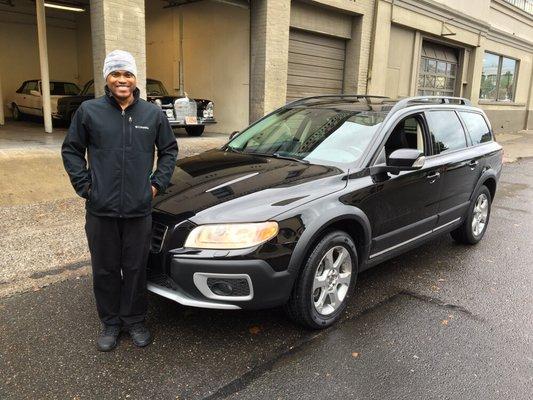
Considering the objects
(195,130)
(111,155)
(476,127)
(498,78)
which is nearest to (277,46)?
(195,130)

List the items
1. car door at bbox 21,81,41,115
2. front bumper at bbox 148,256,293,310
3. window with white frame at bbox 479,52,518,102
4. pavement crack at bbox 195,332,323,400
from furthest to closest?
window with white frame at bbox 479,52,518,102, car door at bbox 21,81,41,115, front bumper at bbox 148,256,293,310, pavement crack at bbox 195,332,323,400

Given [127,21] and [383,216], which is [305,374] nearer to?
[383,216]

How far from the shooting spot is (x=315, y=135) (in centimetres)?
433

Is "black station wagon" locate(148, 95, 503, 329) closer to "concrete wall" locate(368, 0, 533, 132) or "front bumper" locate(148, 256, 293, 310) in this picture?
"front bumper" locate(148, 256, 293, 310)

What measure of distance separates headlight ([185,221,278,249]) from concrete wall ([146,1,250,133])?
9.98 m

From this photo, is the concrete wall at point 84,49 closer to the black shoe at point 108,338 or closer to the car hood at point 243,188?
the car hood at point 243,188

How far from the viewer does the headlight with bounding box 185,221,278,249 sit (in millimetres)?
3043

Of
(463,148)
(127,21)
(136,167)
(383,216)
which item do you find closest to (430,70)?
(127,21)

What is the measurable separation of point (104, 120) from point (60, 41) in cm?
2071

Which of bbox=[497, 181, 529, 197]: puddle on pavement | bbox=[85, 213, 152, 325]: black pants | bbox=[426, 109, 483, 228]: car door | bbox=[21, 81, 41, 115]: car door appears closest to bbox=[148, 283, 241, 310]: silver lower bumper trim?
bbox=[85, 213, 152, 325]: black pants

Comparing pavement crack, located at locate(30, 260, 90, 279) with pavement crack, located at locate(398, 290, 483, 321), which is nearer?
pavement crack, located at locate(398, 290, 483, 321)

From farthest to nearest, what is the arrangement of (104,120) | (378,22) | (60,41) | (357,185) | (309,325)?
(60,41) < (378,22) < (357,185) < (309,325) < (104,120)

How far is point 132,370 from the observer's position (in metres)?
2.94

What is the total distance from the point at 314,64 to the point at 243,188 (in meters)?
11.1
